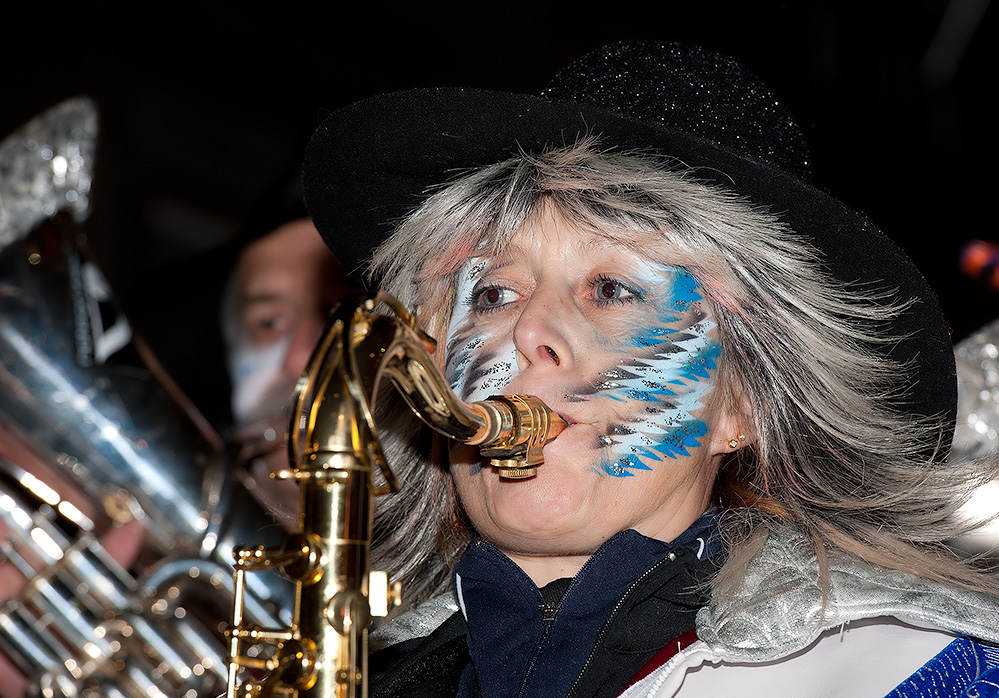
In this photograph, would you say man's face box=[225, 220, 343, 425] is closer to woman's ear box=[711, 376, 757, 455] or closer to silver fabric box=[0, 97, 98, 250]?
Answer: silver fabric box=[0, 97, 98, 250]

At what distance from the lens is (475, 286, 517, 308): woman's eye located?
192 centimetres

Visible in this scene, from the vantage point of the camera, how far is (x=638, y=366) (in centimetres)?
179

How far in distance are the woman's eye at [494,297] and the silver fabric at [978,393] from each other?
1508 millimetres

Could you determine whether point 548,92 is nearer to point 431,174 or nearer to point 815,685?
point 431,174

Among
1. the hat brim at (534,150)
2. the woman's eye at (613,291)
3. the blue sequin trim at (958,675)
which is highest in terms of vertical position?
the hat brim at (534,150)

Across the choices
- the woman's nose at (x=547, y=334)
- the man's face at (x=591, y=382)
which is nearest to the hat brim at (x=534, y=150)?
the man's face at (x=591, y=382)

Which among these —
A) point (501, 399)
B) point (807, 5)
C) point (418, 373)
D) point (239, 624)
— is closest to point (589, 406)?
point (501, 399)

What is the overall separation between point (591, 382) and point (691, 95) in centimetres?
50

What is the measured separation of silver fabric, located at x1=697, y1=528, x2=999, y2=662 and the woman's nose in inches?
17.7

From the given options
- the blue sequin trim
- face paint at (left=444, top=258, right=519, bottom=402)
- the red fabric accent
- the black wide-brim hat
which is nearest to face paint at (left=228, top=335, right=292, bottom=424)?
the black wide-brim hat

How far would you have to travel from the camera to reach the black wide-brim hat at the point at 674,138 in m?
1.79

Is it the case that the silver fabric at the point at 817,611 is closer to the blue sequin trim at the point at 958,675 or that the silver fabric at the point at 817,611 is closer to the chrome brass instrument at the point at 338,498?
the blue sequin trim at the point at 958,675

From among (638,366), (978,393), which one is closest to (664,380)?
(638,366)

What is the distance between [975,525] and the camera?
188cm
